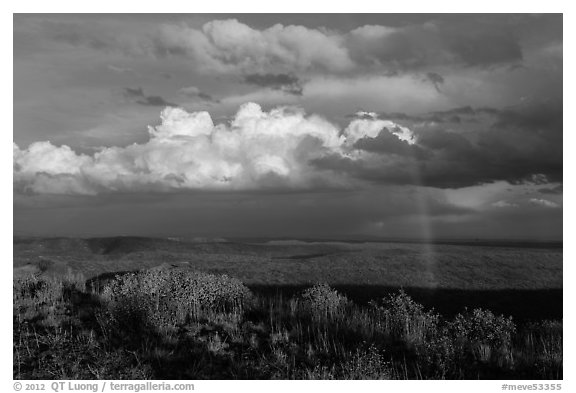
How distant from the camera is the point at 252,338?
975 cm

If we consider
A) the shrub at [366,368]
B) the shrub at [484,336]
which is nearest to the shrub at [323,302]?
the shrub at [484,336]

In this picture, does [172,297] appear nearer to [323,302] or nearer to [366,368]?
[323,302]

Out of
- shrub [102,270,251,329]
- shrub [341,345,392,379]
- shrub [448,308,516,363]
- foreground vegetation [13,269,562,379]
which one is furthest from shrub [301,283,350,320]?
shrub [341,345,392,379]

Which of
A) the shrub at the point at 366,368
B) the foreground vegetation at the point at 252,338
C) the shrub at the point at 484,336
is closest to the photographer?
the shrub at the point at 366,368

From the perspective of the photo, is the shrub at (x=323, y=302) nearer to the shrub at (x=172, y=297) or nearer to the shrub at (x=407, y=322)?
the shrub at (x=407, y=322)

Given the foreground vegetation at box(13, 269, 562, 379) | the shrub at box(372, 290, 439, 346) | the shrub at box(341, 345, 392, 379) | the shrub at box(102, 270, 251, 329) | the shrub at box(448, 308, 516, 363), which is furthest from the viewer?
the shrub at box(102, 270, 251, 329)

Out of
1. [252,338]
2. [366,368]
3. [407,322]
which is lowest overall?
[366,368]

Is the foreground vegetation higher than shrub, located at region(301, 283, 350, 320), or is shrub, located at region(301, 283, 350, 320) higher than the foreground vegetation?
shrub, located at region(301, 283, 350, 320)

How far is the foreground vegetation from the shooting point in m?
8.80

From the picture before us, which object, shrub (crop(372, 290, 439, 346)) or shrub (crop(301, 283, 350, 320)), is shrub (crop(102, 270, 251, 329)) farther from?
shrub (crop(372, 290, 439, 346))

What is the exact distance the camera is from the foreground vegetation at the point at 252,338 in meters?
8.80

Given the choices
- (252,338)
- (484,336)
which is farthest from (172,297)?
(484,336)

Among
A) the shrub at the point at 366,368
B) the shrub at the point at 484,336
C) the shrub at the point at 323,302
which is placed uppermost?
the shrub at the point at 323,302

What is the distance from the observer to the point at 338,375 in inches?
333
